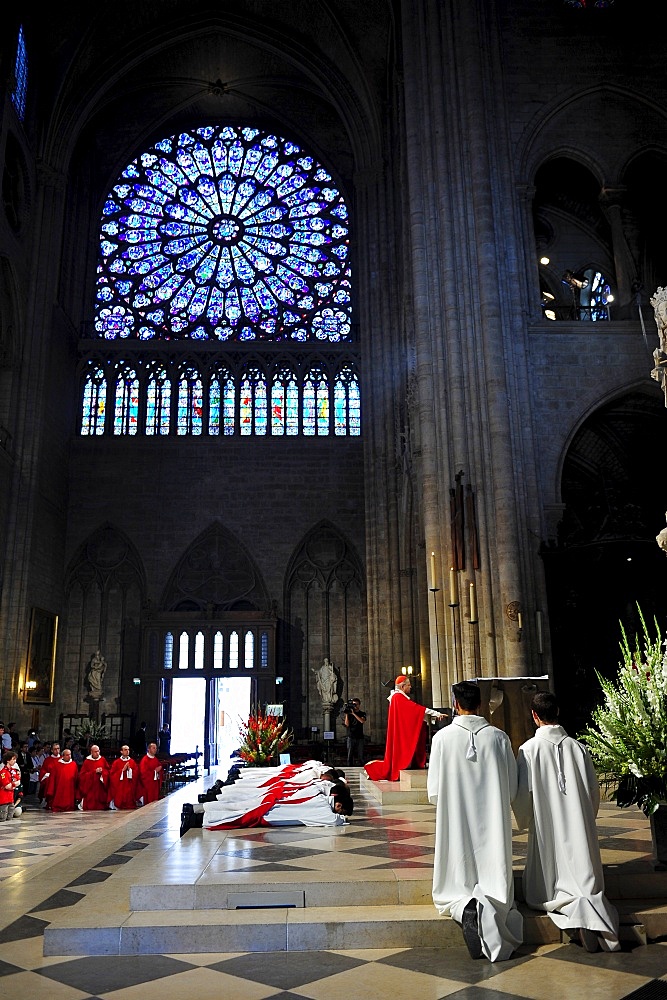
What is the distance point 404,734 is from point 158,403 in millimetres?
17248

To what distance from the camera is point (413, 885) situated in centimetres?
478

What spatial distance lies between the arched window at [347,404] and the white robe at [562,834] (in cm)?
2036

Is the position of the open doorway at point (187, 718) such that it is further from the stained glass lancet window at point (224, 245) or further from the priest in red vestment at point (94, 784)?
the stained glass lancet window at point (224, 245)

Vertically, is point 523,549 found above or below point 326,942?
above

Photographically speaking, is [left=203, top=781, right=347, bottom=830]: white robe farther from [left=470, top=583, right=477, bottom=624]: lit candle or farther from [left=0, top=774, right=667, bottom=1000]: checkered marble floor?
[left=470, top=583, right=477, bottom=624]: lit candle

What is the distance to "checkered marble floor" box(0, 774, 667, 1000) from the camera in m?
3.60

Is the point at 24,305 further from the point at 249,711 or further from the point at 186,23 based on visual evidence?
the point at 249,711

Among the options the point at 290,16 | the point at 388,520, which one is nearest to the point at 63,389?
the point at 388,520

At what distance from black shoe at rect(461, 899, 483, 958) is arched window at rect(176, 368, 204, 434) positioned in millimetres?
21336

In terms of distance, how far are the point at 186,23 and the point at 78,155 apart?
16.2ft

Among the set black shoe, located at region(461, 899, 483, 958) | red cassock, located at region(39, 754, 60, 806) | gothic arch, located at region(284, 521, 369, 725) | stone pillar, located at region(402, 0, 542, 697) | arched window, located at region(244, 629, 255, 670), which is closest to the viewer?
black shoe, located at region(461, 899, 483, 958)

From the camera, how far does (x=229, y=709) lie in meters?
22.8

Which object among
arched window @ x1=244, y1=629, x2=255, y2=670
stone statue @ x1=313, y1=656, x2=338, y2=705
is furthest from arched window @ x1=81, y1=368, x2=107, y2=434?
stone statue @ x1=313, y1=656, x2=338, y2=705

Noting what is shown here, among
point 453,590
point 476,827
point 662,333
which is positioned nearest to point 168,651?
point 453,590
